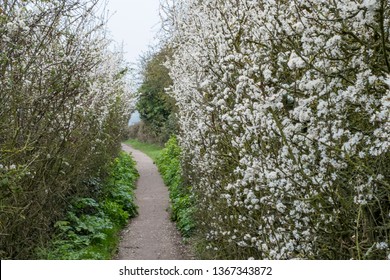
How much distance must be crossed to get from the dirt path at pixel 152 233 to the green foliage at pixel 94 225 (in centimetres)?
28

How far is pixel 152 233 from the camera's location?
11469 millimetres

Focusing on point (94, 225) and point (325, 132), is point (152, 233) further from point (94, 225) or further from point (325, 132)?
point (325, 132)

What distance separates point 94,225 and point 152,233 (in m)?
1.88

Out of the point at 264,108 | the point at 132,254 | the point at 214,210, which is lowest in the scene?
the point at 132,254

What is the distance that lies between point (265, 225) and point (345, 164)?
1.59 m

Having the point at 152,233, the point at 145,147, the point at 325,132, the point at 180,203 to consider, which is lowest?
the point at 152,233

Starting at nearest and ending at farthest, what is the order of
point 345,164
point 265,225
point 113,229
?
point 345,164, point 265,225, point 113,229

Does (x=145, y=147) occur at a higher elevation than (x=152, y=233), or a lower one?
higher

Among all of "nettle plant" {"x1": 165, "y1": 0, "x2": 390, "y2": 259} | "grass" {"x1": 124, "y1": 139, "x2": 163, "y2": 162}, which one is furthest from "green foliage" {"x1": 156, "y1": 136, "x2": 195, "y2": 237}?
"grass" {"x1": 124, "y1": 139, "x2": 163, "y2": 162}

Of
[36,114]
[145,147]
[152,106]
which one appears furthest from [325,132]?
[145,147]

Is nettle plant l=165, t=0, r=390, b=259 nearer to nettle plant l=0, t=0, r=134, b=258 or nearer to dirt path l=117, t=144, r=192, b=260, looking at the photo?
nettle plant l=0, t=0, r=134, b=258

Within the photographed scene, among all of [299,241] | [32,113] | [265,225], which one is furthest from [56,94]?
[299,241]

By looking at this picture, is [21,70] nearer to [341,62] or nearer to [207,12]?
[207,12]

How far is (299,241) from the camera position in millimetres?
4332
